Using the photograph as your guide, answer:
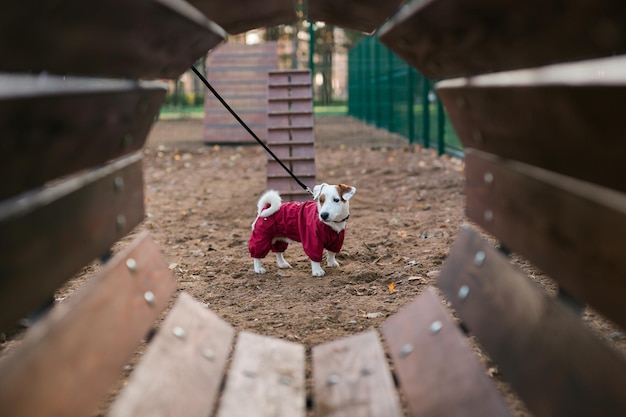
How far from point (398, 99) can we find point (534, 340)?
1651 centimetres

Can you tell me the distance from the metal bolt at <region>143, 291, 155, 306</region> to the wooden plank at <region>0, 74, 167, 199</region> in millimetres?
400

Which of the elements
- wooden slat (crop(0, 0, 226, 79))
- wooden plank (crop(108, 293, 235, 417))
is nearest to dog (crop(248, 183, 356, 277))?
wooden plank (crop(108, 293, 235, 417))

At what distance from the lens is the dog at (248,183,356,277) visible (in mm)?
5668

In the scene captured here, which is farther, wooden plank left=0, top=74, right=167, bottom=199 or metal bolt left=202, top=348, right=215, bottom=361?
metal bolt left=202, top=348, right=215, bottom=361

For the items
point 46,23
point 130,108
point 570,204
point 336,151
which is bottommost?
point 336,151

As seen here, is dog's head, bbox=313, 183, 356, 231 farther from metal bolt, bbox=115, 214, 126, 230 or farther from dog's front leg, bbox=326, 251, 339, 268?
metal bolt, bbox=115, 214, 126, 230

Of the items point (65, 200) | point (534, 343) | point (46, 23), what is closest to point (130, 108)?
point (65, 200)

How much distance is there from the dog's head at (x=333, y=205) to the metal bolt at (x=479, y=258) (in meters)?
3.51

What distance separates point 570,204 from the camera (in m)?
1.47

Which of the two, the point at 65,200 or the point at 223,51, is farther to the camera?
the point at 223,51

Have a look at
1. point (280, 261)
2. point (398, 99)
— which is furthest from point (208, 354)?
point (398, 99)

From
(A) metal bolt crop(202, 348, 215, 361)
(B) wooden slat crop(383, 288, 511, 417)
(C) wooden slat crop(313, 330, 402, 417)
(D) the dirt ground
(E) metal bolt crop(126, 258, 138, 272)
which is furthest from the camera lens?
(D) the dirt ground

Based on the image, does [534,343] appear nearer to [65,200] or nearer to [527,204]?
[527,204]

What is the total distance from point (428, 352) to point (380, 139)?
15.6 m
